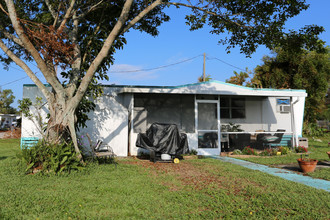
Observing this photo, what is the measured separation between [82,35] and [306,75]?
17175mm

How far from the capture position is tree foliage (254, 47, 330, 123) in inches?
760

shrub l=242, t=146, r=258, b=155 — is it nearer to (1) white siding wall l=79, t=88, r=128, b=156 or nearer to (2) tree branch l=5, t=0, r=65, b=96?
(1) white siding wall l=79, t=88, r=128, b=156

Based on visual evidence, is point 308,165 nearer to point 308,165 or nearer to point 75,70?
point 308,165

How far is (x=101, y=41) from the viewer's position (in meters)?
8.63

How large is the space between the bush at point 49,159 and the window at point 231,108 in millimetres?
9302

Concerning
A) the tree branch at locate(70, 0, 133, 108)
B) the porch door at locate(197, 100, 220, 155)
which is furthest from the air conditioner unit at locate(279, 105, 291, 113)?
the tree branch at locate(70, 0, 133, 108)

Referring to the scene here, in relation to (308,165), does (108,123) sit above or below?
above

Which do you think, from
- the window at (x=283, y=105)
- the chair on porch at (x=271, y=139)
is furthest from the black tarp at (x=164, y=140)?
the window at (x=283, y=105)

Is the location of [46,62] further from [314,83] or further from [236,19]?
[314,83]

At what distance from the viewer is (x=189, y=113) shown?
12.9m

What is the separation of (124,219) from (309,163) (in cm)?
598

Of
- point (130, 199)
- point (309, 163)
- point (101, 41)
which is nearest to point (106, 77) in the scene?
point (101, 41)

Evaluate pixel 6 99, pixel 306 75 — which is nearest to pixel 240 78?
pixel 306 75

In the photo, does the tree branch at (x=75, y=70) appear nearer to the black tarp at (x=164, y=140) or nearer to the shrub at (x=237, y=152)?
the black tarp at (x=164, y=140)
